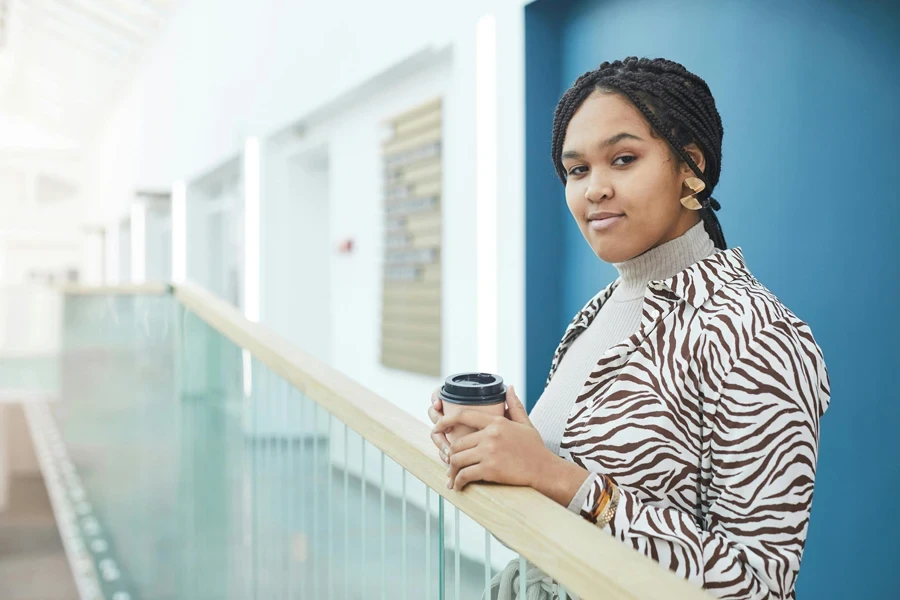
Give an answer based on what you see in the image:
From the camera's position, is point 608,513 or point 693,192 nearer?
point 608,513

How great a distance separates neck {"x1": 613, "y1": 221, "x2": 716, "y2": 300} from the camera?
3.59ft

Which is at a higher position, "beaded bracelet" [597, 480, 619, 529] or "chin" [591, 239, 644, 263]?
"chin" [591, 239, 644, 263]

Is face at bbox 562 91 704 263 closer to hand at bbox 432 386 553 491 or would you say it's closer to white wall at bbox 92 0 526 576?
hand at bbox 432 386 553 491

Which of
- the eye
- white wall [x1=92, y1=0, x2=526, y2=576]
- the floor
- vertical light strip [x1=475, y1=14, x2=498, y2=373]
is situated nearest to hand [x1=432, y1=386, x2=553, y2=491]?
the eye

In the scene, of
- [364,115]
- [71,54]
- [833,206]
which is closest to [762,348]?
[833,206]

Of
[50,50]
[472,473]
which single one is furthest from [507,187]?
[50,50]

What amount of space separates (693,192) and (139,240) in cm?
1150

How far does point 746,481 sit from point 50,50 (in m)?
13.9

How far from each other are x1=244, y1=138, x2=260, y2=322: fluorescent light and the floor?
2.71 metres

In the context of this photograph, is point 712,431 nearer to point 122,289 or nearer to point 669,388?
point 669,388

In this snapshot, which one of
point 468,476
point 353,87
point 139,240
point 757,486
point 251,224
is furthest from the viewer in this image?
point 139,240

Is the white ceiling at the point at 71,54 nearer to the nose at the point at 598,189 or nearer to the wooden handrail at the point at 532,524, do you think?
the wooden handrail at the point at 532,524

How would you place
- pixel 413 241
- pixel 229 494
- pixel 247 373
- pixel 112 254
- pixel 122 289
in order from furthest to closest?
1. pixel 112 254
2. pixel 413 241
3. pixel 122 289
4. pixel 229 494
5. pixel 247 373

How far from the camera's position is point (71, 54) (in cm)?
1234
